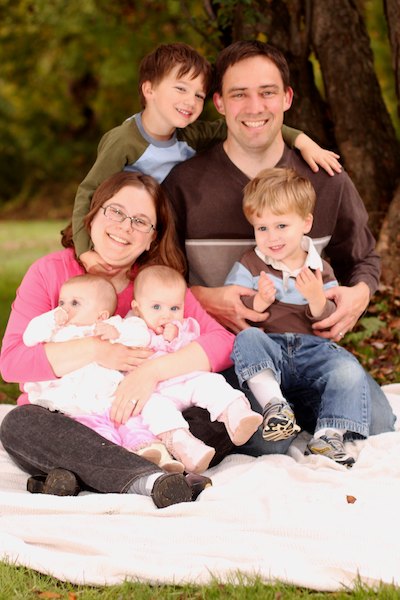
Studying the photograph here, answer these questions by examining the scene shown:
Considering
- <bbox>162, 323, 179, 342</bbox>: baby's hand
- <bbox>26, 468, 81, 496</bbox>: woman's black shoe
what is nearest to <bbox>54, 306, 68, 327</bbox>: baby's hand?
<bbox>162, 323, 179, 342</bbox>: baby's hand

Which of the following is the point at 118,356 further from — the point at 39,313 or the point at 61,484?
the point at 61,484

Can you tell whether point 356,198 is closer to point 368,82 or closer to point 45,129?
point 368,82

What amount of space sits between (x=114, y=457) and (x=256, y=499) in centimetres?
59

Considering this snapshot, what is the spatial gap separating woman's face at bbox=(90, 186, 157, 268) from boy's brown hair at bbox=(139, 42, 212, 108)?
0.71 metres

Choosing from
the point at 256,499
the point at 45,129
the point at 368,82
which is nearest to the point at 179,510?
the point at 256,499

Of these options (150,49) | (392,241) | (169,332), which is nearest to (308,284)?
(169,332)

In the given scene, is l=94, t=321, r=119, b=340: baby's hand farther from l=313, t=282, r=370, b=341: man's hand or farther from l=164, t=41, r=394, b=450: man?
l=313, t=282, r=370, b=341: man's hand

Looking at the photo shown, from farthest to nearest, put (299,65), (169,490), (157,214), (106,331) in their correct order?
(299,65)
(157,214)
(106,331)
(169,490)

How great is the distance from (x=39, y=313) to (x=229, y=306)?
94 cm

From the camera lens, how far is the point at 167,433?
3715mm

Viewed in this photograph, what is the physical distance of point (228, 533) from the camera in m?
3.08

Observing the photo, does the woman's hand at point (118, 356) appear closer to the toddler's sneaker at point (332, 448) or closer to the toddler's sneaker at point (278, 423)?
the toddler's sneaker at point (278, 423)

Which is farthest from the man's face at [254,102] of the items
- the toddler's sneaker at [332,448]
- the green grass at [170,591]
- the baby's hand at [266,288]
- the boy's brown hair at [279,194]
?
the green grass at [170,591]

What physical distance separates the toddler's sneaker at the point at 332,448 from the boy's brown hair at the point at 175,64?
74.7 inches
